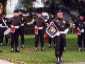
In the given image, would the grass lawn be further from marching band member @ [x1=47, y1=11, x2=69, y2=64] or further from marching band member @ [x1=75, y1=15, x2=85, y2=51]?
marching band member @ [x1=47, y1=11, x2=69, y2=64]

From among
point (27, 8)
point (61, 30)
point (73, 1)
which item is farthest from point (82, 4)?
point (61, 30)

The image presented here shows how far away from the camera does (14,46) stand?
72.7 ft

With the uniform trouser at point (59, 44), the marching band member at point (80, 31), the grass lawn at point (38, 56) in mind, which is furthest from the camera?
the marching band member at point (80, 31)

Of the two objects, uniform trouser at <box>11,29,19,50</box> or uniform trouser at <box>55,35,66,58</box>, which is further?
uniform trouser at <box>11,29,19,50</box>

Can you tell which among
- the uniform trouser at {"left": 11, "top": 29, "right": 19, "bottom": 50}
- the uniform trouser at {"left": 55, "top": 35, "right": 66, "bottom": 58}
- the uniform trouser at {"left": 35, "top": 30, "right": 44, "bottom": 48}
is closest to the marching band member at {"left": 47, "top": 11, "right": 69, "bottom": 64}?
the uniform trouser at {"left": 55, "top": 35, "right": 66, "bottom": 58}

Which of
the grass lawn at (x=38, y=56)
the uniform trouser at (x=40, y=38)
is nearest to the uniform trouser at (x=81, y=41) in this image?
the grass lawn at (x=38, y=56)

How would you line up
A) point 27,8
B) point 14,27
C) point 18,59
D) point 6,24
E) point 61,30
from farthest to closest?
point 27,8
point 6,24
point 14,27
point 18,59
point 61,30

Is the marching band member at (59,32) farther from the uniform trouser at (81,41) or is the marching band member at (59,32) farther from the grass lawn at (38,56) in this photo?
the uniform trouser at (81,41)

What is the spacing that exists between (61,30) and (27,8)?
614 inches

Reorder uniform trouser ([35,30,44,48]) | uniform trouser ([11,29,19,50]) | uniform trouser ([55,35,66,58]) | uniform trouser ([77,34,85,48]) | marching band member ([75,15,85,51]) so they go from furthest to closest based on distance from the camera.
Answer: uniform trouser ([77,34,85,48]) → marching band member ([75,15,85,51]) → uniform trouser ([35,30,44,48]) → uniform trouser ([11,29,19,50]) → uniform trouser ([55,35,66,58])

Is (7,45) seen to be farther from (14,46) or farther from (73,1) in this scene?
(73,1)

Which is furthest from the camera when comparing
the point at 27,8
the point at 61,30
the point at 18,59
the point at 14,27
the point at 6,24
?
the point at 27,8

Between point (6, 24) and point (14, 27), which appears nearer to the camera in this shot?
point (14, 27)

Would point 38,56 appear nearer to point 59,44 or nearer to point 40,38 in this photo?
point 40,38
